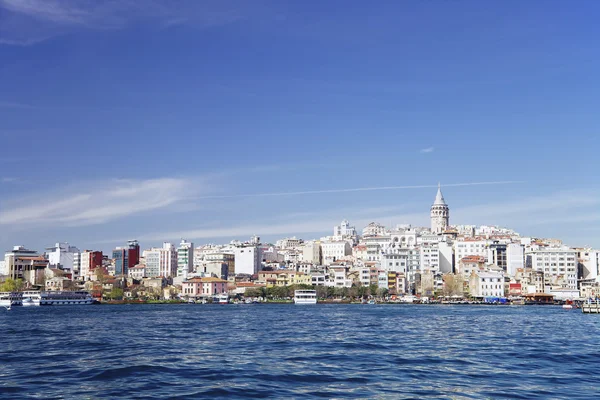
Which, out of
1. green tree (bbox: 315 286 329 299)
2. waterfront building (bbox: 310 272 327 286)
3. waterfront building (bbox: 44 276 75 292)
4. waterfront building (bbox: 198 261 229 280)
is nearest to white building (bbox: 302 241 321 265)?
waterfront building (bbox: 198 261 229 280)

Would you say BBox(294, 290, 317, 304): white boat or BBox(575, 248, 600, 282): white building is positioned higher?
BBox(575, 248, 600, 282): white building

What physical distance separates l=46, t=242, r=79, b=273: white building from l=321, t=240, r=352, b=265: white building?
199ft

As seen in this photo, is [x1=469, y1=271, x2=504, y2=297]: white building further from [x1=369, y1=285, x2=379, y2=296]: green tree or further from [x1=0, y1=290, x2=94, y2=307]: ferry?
[x1=0, y1=290, x2=94, y2=307]: ferry

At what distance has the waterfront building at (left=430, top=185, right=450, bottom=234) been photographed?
180m

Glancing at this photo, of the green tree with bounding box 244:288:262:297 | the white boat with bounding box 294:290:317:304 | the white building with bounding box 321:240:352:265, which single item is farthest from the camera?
the white building with bounding box 321:240:352:265

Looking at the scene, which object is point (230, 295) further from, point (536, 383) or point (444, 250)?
point (536, 383)

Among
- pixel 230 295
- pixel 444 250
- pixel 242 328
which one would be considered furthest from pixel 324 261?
pixel 242 328

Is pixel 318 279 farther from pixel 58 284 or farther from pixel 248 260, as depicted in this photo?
pixel 58 284

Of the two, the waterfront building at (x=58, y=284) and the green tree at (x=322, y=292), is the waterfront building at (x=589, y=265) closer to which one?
the green tree at (x=322, y=292)

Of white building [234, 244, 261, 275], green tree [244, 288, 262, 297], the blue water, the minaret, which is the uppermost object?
the minaret

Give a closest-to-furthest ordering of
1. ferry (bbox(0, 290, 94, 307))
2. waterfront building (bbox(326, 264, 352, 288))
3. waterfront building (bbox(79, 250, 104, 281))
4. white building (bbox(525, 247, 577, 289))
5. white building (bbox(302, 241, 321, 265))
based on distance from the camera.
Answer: ferry (bbox(0, 290, 94, 307)) < waterfront building (bbox(326, 264, 352, 288)) < white building (bbox(525, 247, 577, 289)) < waterfront building (bbox(79, 250, 104, 281)) < white building (bbox(302, 241, 321, 265))

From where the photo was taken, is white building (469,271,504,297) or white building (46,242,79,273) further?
white building (46,242,79,273)

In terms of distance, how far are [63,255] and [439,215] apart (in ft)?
307

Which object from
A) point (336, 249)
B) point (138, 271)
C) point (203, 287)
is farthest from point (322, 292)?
point (138, 271)
